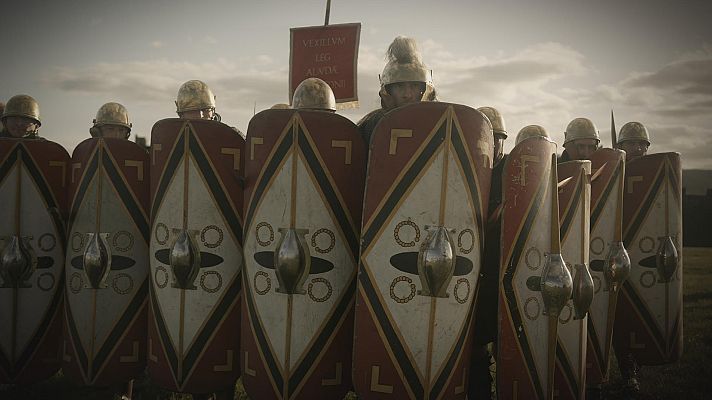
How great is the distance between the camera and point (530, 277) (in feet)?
9.30

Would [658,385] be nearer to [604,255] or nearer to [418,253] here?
[604,255]

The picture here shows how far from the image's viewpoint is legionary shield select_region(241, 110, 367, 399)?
2.78 m

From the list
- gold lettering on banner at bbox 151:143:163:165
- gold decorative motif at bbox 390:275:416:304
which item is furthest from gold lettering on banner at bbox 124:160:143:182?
gold decorative motif at bbox 390:275:416:304

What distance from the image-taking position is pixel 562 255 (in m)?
3.09

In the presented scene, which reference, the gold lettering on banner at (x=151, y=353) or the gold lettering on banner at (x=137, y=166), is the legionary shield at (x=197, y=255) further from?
the gold lettering on banner at (x=137, y=166)

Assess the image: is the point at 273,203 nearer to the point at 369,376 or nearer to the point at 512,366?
the point at 369,376

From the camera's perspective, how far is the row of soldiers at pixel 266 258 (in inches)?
104

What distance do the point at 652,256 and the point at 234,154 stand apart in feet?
11.1

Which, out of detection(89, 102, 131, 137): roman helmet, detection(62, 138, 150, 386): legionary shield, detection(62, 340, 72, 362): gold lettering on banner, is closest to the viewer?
detection(62, 138, 150, 386): legionary shield

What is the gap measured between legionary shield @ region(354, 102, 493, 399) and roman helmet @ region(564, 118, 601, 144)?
2134 mm

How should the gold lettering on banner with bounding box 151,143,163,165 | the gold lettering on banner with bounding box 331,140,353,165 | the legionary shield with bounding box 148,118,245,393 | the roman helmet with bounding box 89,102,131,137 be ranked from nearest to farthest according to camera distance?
1. the gold lettering on banner with bounding box 331,140,353,165
2. the legionary shield with bounding box 148,118,245,393
3. the gold lettering on banner with bounding box 151,143,163,165
4. the roman helmet with bounding box 89,102,131,137

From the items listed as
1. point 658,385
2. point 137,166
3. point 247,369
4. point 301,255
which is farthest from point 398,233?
point 658,385

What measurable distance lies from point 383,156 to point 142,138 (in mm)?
9610

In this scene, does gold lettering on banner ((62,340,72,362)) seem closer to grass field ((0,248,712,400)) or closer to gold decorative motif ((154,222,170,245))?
grass field ((0,248,712,400))
